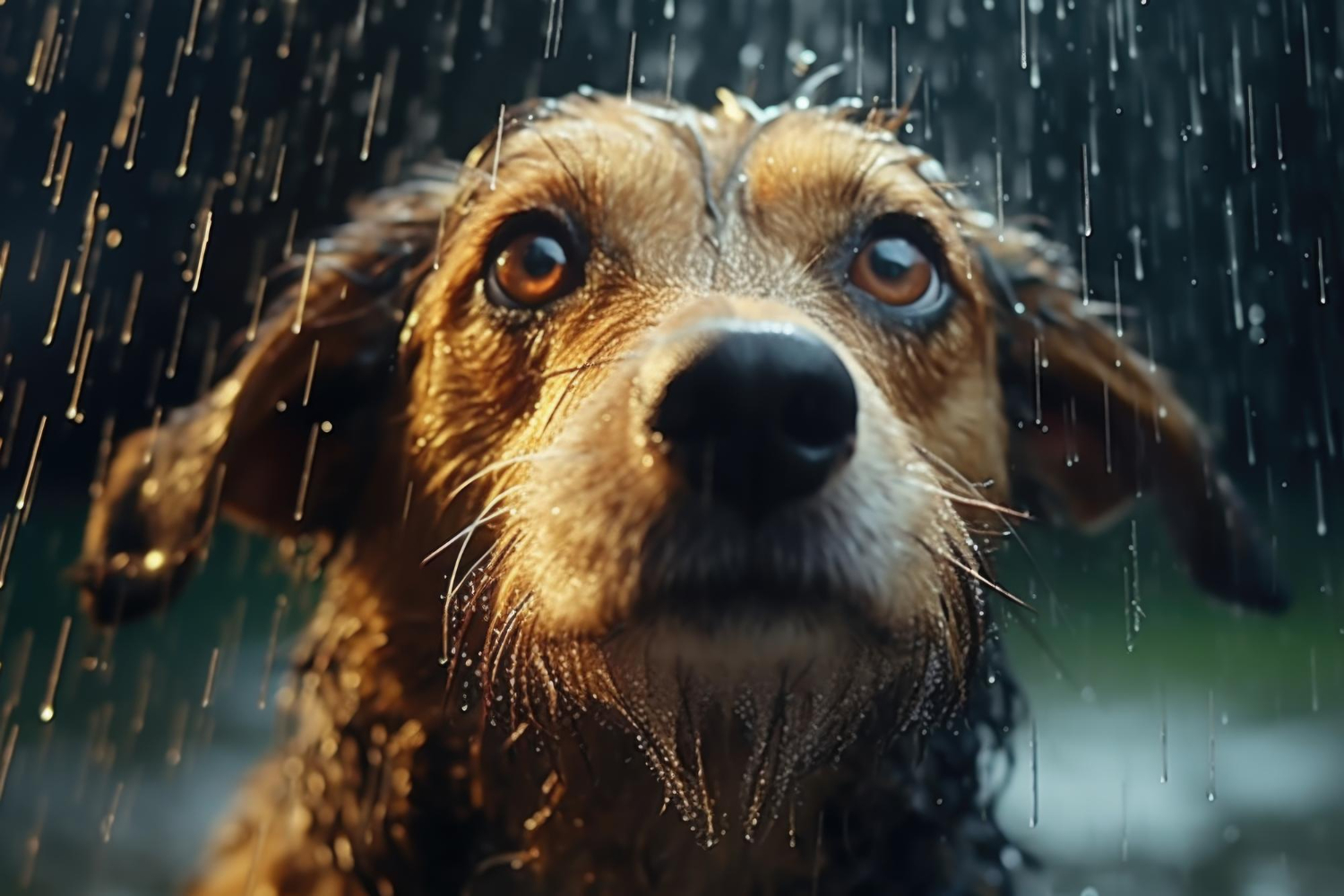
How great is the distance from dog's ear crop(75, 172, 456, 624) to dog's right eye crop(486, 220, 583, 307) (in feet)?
0.78

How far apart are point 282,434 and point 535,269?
0.53m

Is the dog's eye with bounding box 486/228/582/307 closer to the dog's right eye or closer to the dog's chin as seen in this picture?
the dog's right eye

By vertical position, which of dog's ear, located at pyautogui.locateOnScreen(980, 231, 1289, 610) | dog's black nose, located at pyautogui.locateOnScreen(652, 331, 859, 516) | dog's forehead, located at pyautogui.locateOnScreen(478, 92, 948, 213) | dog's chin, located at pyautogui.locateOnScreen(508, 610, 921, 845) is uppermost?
dog's forehead, located at pyautogui.locateOnScreen(478, 92, 948, 213)

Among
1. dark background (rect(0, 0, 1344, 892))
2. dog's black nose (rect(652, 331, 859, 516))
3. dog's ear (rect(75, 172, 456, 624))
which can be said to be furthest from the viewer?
dark background (rect(0, 0, 1344, 892))

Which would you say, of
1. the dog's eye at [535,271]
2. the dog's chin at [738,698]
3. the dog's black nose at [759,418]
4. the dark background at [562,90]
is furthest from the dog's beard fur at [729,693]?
the dark background at [562,90]

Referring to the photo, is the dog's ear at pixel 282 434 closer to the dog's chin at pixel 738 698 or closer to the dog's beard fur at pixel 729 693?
the dog's beard fur at pixel 729 693

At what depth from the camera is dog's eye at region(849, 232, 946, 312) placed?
1447 millimetres

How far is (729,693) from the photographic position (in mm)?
1050

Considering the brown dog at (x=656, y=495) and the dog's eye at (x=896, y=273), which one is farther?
the dog's eye at (x=896, y=273)

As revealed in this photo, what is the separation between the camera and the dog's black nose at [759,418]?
3.04ft

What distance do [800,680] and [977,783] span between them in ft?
2.24

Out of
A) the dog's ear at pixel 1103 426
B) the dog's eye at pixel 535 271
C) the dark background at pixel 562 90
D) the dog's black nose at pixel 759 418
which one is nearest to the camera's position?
the dog's black nose at pixel 759 418

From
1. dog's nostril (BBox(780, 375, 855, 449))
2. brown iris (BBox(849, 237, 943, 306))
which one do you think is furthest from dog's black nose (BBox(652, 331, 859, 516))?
brown iris (BBox(849, 237, 943, 306))

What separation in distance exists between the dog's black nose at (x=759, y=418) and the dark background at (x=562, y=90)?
0.99 m
